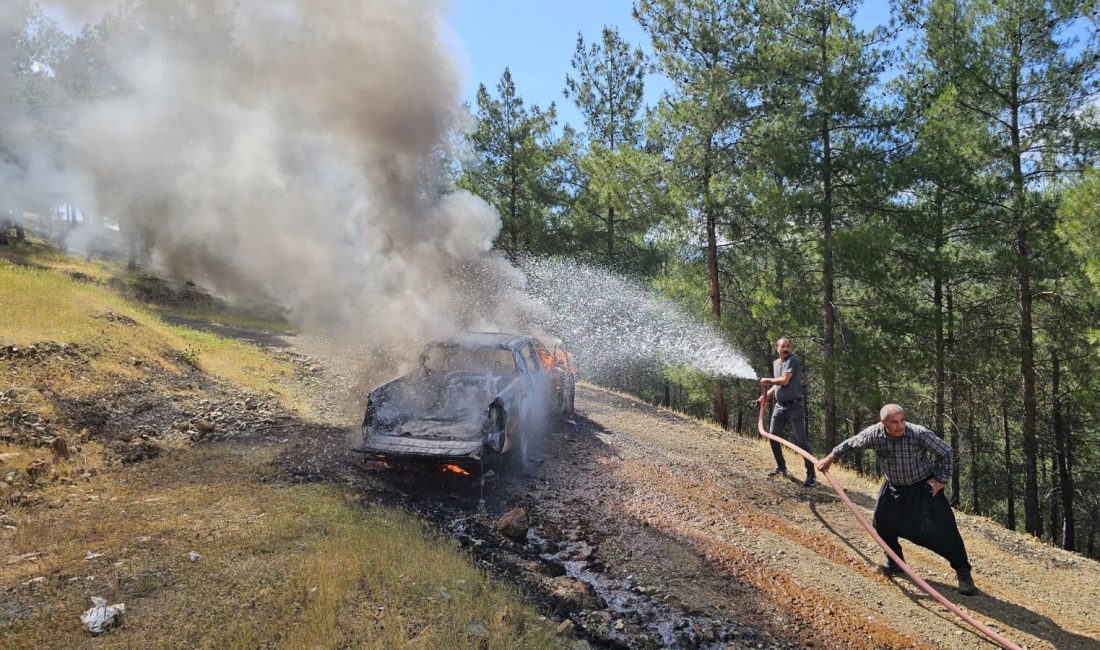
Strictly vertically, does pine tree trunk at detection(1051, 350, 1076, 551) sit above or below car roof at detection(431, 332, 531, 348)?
below

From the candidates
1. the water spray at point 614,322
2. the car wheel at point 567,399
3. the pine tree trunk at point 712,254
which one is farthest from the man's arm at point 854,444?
the pine tree trunk at point 712,254

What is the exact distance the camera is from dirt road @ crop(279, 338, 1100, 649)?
14.3 ft

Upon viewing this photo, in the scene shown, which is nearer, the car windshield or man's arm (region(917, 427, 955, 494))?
man's arm (region(917, 427, 955, 494))

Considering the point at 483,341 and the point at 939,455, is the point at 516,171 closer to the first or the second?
the point at 483,341

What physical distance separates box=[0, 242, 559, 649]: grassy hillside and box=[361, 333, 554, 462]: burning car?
30.8 inches

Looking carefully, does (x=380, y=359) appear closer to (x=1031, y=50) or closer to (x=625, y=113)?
(x=625, y=113)

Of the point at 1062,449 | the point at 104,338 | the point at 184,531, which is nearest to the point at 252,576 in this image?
the point at 184,531

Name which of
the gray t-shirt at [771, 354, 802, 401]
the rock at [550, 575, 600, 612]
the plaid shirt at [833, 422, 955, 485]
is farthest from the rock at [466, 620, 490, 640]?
the gray t-shirt at [771, 354, 802, 401]

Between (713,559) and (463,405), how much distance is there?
10.4 feet

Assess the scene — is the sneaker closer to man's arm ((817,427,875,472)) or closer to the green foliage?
man's arm ((817,427,875,472))

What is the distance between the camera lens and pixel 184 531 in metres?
4.93

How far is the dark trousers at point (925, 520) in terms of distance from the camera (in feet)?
16.3

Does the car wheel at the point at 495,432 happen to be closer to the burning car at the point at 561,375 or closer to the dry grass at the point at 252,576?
the dry grass at the point at 252,576

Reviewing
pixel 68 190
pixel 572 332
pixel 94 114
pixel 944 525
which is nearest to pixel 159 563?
pixel 944 525
